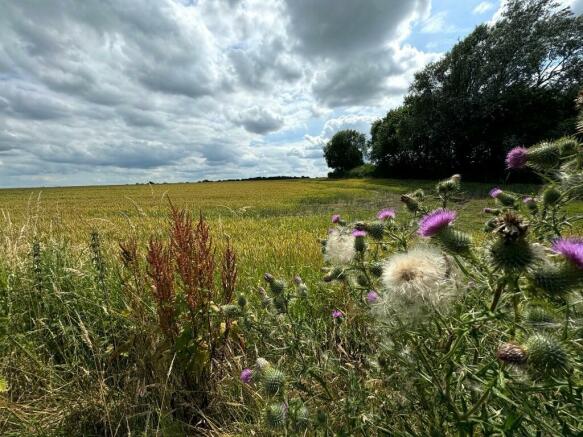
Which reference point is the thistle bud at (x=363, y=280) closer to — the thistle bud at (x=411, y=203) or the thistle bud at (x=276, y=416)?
the thistle bud at (x=411, y=203)

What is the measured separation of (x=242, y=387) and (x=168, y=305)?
2.79 ft

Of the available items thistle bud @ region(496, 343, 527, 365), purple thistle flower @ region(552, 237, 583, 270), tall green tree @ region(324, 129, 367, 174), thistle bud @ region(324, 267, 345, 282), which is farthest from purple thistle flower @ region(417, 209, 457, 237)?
tall green tree @ region(324, 129, 367, 174)

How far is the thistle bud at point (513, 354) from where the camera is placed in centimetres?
94

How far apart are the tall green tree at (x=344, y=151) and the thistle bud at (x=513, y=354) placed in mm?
88026

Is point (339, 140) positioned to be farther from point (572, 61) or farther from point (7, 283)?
point (7, 283)

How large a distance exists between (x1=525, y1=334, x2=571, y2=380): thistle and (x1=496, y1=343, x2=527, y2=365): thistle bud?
0.03 metres

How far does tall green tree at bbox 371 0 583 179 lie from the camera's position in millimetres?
26500

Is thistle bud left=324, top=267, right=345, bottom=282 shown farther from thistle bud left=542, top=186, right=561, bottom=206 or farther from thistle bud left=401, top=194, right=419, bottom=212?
thistle bud left=542, top=186, right=561, bottom=206

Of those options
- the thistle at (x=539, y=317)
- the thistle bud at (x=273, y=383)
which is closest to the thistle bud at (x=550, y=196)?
the thistle at (x=539, y=317)

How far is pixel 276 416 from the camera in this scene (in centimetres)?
Result: 158

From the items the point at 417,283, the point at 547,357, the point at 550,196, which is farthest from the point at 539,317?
the point at 550,196

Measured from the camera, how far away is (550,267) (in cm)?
98

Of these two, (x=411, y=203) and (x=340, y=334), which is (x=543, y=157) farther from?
(x=340, y=334)

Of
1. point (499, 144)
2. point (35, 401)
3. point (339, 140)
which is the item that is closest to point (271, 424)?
point (35, 401)
